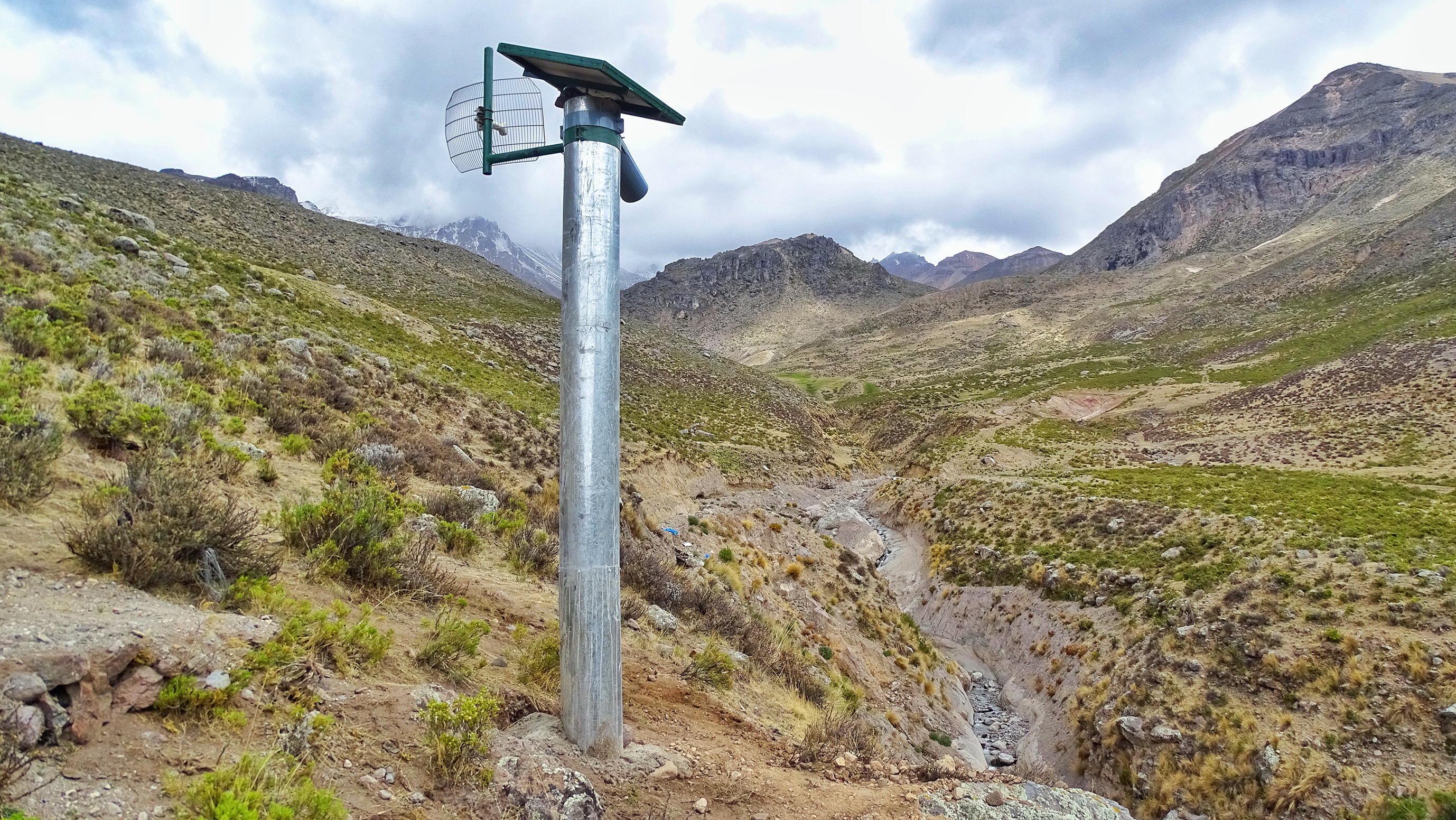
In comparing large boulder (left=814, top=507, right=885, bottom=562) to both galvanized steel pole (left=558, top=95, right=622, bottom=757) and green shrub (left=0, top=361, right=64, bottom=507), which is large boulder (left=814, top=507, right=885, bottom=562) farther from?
green shrub (left=0, top=361, right=64, bottom=507)

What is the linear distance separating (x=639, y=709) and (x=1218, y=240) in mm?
182655

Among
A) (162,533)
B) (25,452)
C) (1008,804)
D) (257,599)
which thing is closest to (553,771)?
(257,599)

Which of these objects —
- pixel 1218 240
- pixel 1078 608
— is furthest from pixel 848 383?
pixel 1218 240

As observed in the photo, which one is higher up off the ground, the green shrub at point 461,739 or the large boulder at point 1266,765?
the green shrub at point 461,739

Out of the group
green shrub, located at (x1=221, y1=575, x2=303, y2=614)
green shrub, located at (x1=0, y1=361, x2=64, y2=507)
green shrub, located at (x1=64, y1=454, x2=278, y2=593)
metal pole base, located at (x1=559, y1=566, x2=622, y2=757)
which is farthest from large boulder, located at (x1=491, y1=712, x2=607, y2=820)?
green shrub, located at (x1=0, y1=361, x2=64, y2=507)

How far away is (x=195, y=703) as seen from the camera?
11.0 feet

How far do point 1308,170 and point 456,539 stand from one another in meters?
208

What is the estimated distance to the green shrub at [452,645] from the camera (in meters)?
5.01

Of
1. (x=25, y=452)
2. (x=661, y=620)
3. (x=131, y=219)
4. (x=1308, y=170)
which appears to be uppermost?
(x=1308, y=170)

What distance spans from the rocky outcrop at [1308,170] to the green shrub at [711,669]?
15725 cm

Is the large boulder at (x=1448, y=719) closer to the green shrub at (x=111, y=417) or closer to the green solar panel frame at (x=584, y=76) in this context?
the green solar panel frame at (x=584, y=76)

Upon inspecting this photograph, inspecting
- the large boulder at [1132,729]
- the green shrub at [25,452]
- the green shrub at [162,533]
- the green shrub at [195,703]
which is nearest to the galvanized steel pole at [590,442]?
the green shrub at [195,703]

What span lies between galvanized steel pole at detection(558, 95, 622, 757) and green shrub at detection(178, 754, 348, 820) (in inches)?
61.4

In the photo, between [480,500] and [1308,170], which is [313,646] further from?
[1308,170]
